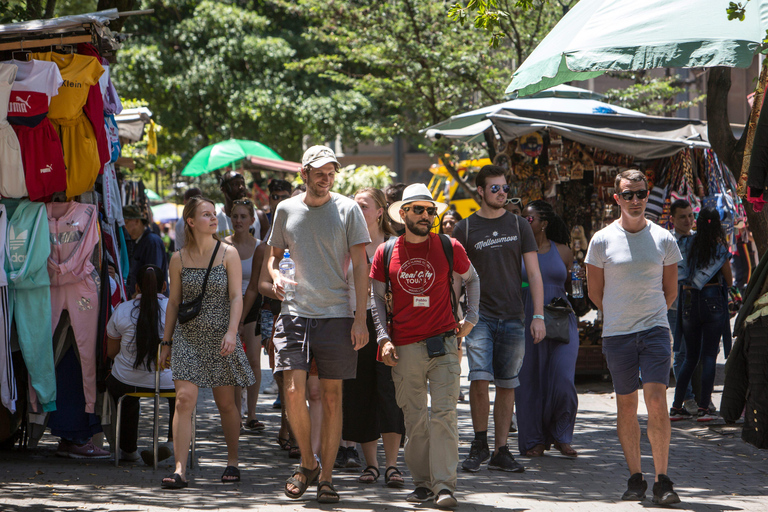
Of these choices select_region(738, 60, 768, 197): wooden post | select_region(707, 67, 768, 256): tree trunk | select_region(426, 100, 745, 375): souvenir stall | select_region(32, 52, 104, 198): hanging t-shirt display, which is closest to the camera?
select_region(738, 60, 768, 197): wooden post

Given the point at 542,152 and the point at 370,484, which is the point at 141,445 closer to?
the point at 370,484

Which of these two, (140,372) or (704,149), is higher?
(704,149)

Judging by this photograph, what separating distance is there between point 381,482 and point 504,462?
949 mm

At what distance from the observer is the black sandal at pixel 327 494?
5801 mm

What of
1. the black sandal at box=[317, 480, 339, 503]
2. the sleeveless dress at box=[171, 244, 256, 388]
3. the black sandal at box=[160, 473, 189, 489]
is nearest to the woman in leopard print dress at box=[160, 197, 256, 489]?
→ the sleeveless dress at box=[171, 244, 256, 388]

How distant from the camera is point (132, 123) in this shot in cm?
1042

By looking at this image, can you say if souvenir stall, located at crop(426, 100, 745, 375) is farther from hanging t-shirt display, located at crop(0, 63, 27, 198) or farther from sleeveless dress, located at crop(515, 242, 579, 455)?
hanging t-shirt display, located at crop(0, 63, 27, 198)

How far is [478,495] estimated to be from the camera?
6.09m

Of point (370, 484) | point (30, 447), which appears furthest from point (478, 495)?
point (30, 447)

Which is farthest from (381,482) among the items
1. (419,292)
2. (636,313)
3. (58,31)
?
(58,31)

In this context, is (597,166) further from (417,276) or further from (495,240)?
(417,276)

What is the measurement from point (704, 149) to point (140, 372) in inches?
279

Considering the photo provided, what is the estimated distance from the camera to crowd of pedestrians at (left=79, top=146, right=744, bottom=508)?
19.3ft

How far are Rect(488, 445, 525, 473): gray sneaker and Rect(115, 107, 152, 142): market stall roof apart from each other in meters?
5.80
